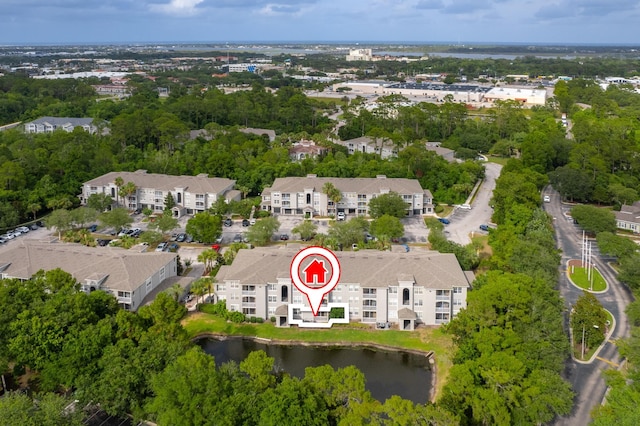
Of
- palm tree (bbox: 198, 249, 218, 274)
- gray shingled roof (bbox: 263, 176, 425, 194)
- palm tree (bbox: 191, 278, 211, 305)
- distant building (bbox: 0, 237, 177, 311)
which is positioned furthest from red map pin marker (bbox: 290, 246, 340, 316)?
gray shingled roof (bbox: 263, 176, 425, 194)

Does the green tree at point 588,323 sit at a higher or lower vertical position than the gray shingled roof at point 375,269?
lower

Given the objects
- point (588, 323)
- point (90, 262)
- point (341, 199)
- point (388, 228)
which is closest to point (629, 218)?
point (388, 228)

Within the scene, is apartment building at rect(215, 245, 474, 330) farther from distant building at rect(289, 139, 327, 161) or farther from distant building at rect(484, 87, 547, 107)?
distant building at rect(484, 87, 547, 107)

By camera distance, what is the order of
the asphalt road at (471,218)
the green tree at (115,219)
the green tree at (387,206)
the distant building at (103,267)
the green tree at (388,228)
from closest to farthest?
the distant building at (103,267)
the green tree at (388,228)
the green tree at (115,219)
the asphalt road at (471,218)
the green tree at (387,206)

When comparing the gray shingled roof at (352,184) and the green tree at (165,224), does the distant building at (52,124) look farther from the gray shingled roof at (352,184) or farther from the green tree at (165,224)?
the green tree at (165,224)

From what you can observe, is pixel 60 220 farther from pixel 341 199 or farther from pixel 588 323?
pixel 588 323

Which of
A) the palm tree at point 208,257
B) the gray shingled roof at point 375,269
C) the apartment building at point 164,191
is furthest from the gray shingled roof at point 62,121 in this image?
the gray shingled roof at point 375,269
